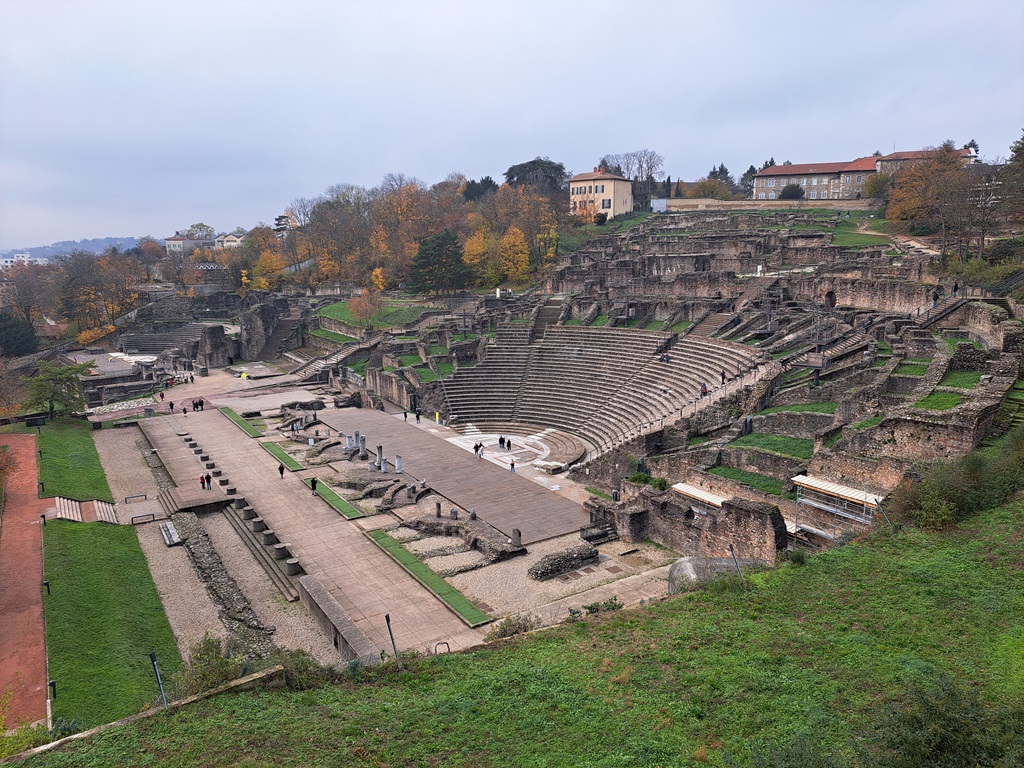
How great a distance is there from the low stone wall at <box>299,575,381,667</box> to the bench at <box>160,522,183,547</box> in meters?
6.44

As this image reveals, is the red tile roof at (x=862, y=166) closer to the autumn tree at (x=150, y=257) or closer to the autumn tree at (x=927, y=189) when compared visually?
the autumn tree at (x=927, y=189)

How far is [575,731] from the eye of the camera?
8.36 meters

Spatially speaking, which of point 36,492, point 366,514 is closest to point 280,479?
point 366,514

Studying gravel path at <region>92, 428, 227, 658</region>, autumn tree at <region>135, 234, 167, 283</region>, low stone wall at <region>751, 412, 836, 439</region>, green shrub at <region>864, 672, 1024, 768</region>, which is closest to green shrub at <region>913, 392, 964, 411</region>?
low stone wall at <region>751, 412, 836, 439</region>

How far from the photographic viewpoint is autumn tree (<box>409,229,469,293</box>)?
55344 mm

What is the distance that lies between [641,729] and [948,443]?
1261 centimetres

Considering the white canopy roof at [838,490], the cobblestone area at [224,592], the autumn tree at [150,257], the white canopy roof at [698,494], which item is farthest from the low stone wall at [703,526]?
the autumn tree at [150,257]

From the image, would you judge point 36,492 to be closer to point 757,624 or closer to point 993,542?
point 757,624

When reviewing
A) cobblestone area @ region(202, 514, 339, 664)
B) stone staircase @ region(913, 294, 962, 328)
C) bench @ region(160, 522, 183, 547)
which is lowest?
cobblestone area @ region(202, 514, 339, 664)

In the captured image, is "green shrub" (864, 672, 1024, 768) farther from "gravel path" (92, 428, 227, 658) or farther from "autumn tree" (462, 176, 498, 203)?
"autumn tree" (462, 176, 498, 203)

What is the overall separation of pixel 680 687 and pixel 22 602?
55.1ft

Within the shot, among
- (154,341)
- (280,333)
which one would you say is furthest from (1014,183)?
(154,341)

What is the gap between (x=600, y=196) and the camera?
250 ft

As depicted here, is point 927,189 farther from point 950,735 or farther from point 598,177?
point 950,735
